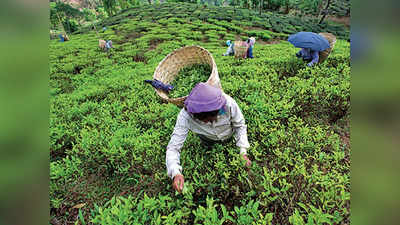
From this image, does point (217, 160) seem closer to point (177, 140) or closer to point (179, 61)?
point (177, 140)

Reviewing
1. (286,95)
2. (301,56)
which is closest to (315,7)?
Answer: (301,56)

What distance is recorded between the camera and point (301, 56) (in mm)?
4828

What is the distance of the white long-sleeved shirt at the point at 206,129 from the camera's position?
6.26 ft

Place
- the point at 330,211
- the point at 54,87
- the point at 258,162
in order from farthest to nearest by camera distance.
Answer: the point at 54,87 → the point at 258,162 → the point at 330,211

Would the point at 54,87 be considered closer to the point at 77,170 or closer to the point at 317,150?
the point at 77,170

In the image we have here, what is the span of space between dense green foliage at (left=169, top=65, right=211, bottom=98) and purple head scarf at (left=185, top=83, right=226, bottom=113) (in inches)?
69.8

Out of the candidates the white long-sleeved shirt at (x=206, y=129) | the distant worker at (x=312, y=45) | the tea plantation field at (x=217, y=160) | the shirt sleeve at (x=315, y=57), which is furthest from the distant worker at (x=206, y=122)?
the shirt sleeve at (x=315, y=57)

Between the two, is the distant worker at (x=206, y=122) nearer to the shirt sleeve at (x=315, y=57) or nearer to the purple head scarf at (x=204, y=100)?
the purple head scarf at (x=204, y=100)

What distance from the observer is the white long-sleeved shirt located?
1.91 m

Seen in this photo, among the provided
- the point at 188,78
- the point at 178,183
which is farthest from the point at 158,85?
the point at 178,183

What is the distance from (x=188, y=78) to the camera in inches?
159

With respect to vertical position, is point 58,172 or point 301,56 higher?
point 301,56

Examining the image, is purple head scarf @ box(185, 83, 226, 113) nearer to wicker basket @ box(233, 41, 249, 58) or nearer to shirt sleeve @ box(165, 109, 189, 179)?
shirt sleeve @ box(165, 109, 189, 179)
